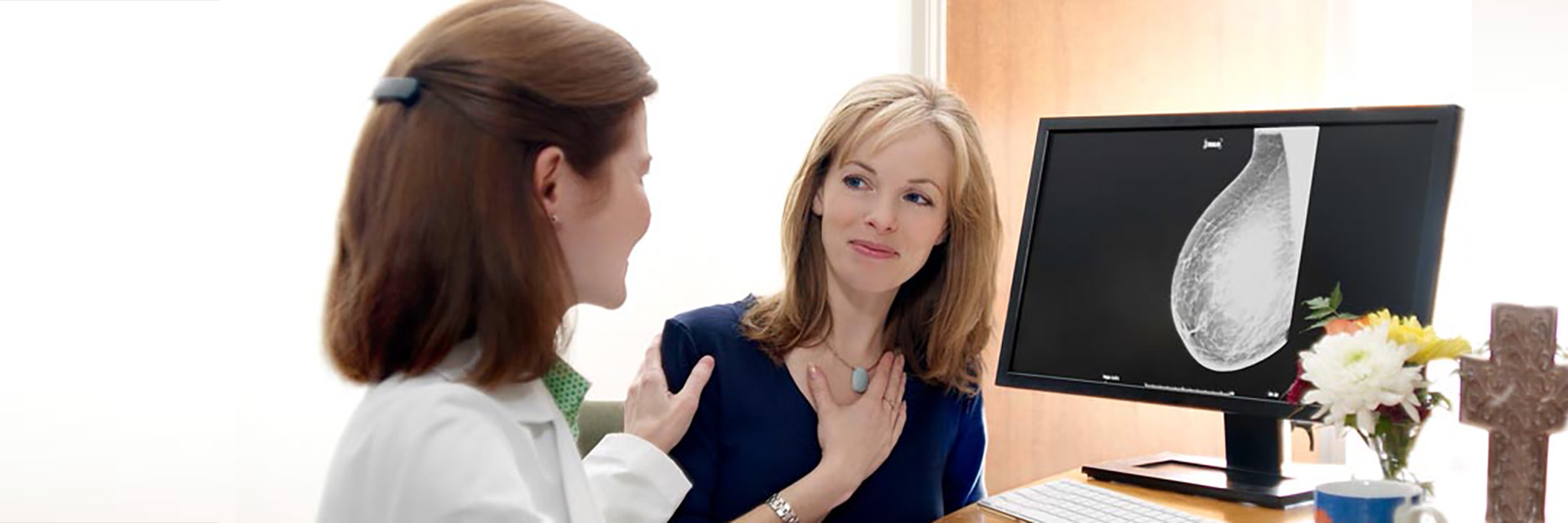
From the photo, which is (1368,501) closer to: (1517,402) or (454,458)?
(1517,402)

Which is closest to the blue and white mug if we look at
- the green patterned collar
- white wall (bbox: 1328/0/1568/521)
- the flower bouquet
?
the flower bouquet

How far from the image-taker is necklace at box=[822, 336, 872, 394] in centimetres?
186

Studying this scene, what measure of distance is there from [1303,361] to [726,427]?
0.70 m

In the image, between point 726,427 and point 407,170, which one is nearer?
point 407,170

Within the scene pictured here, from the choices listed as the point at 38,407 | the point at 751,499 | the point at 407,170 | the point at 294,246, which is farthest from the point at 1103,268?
A: the point at 38,407

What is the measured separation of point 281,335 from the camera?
105 inches

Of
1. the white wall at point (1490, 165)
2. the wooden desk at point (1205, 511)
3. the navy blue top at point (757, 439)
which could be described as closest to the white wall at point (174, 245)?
the navy blue top at point (757, 439)

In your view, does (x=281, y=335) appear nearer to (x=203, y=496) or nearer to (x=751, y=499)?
(x=203, y=496)

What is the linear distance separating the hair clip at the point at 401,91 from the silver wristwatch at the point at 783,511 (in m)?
0.86

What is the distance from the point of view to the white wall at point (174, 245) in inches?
92.0

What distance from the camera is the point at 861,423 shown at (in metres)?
1.81

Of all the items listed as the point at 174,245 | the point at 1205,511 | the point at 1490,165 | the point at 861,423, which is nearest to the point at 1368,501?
the point at 1205,511

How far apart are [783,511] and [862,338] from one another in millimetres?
286

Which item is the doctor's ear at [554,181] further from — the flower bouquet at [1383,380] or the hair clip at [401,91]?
the flower bouquet at [1383,380]
